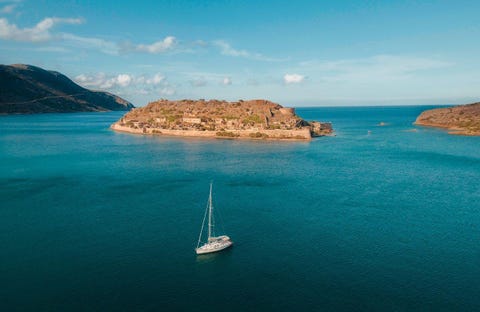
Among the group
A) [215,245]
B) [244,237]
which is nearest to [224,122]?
[244,237]

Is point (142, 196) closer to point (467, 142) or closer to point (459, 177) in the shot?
point (459, 177)

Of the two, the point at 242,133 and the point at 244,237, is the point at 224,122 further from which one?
the point at 244,237

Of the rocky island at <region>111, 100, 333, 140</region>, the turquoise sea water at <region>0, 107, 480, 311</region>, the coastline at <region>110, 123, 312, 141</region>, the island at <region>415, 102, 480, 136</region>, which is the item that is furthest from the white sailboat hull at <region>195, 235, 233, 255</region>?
the island at <region>415, 102, 480, 136</region>

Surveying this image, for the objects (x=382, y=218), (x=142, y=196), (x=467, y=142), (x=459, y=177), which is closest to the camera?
(x=382, y=218)

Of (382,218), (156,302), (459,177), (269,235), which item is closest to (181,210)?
(269,235)

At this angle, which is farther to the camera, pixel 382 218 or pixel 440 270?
pixel 382 218

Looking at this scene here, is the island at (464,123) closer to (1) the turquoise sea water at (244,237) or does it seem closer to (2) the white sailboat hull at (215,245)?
(1) the turquoise sea water at (244,237)
